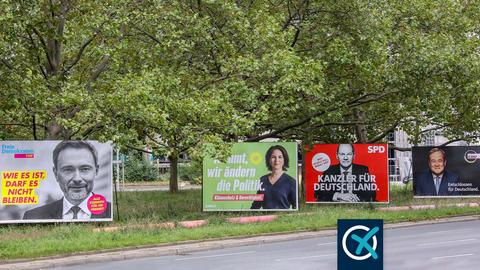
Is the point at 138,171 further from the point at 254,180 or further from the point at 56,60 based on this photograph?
the point at 254,180

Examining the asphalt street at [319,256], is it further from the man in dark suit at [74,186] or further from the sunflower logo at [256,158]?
the man in dark suit at [74,186]

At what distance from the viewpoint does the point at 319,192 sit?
968 inches

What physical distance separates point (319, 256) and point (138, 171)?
128ft

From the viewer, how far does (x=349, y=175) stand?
24281mm

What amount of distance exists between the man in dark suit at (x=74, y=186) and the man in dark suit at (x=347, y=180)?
8.55 metres

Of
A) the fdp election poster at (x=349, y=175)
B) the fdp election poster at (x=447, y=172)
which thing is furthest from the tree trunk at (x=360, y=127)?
the fdp election poster at (x=349, y=175)

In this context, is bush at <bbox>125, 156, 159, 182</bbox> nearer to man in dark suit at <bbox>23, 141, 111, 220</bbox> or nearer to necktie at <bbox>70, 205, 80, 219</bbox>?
man in dark suit at <bbox>23, 141, 111, 220</bbox>

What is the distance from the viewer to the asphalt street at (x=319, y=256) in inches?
473

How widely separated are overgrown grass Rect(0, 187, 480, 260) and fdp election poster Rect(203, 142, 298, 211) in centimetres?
36

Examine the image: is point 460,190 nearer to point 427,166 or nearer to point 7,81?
point 427,166

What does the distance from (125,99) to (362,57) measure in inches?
353

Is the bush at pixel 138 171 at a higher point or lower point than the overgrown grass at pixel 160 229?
higher

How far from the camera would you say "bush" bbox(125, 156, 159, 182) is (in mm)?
51031

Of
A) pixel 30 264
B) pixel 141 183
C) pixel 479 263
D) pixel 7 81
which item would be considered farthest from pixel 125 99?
pixel 141 183
